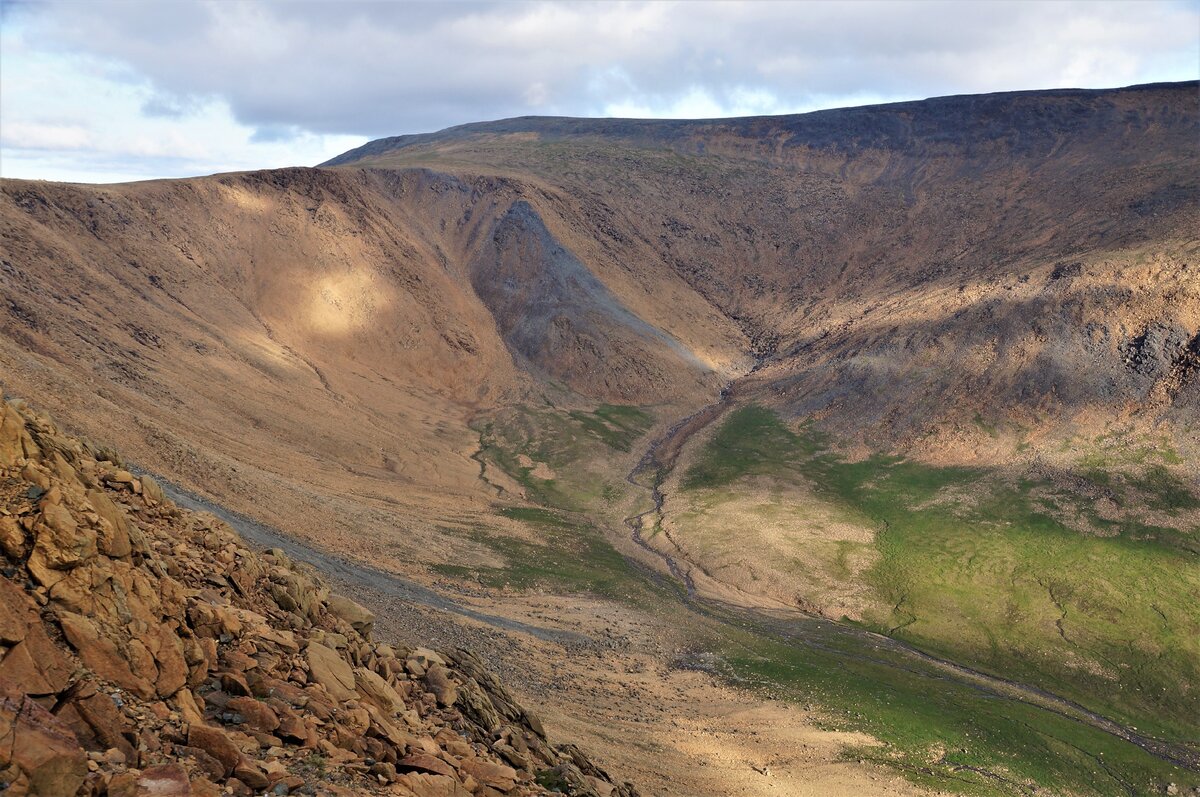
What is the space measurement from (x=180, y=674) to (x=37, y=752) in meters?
3.53

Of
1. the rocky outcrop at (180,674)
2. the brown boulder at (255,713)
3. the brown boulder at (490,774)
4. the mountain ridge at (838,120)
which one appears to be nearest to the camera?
the rocky outcrop at (180,674)

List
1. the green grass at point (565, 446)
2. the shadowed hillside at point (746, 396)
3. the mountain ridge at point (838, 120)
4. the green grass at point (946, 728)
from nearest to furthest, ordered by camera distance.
A: the green grass at point (946, 728), the shadowed hillside at point (746, 396), the green grass at point (565, 446), the mountain ridge at point (838, 120)

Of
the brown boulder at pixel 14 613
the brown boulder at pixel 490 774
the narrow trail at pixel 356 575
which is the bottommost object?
the narrow trail at pixel 356 575

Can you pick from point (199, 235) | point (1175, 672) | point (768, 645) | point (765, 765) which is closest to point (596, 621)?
point (768, 645)

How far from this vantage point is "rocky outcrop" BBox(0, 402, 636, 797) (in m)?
12.7

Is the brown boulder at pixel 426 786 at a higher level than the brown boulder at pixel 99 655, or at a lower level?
lower

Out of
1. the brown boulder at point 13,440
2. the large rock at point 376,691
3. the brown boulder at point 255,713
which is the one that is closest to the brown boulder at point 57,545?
the brown boulder at point 13,440

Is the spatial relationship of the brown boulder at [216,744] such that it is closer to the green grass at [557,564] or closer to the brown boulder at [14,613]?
the brown boulder at [14,613]

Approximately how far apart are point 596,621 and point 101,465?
36.5 m

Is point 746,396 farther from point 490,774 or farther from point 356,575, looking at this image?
point 490,774

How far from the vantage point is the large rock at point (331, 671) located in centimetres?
1702

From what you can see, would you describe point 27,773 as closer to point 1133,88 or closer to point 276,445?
point 276,445

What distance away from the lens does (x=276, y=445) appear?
64.8 metres

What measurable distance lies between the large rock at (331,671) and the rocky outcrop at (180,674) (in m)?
0.03
